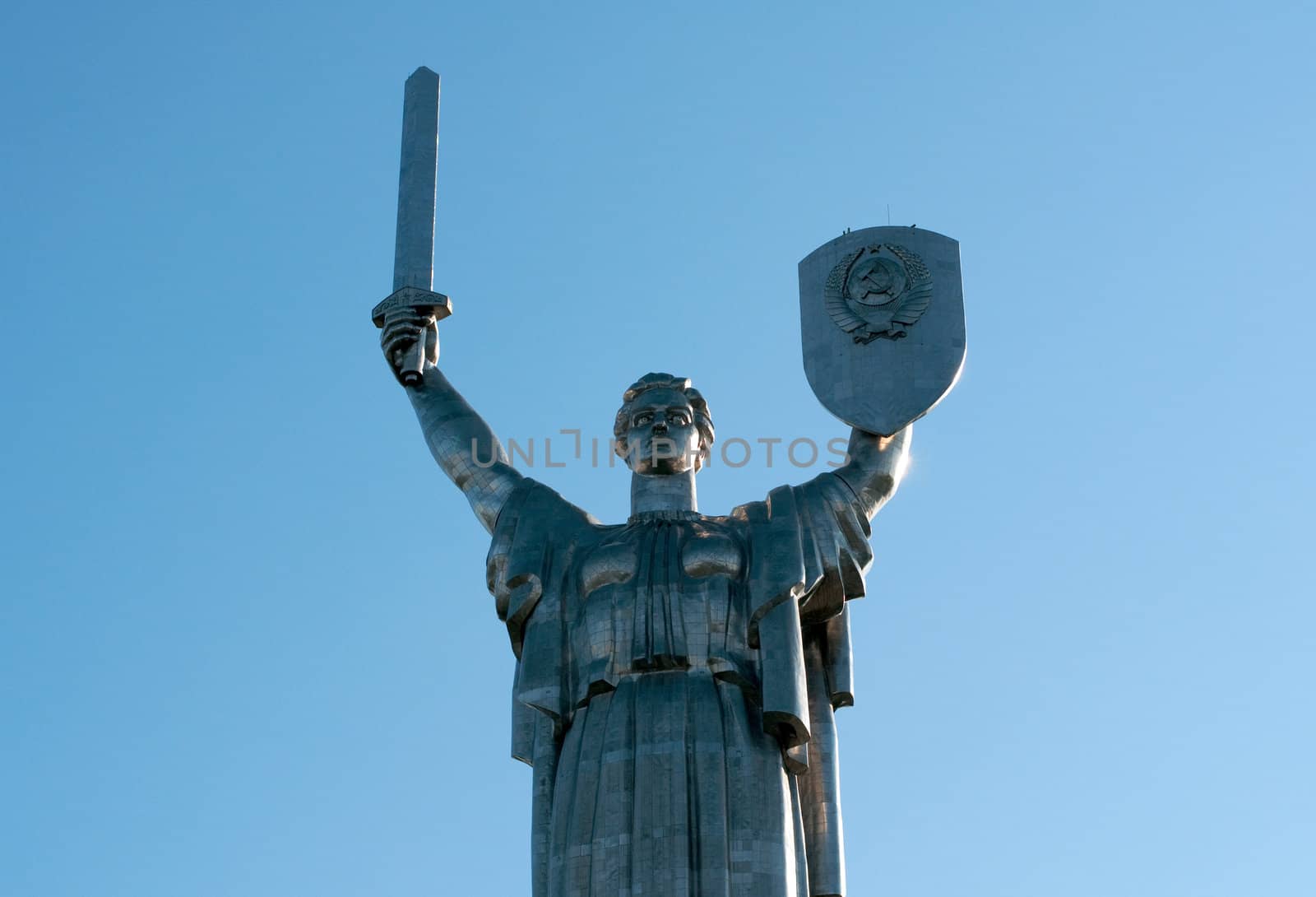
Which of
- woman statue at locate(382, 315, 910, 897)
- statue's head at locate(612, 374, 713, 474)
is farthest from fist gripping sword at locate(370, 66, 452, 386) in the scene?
statue's head at locate(612, 374, 713, 474)

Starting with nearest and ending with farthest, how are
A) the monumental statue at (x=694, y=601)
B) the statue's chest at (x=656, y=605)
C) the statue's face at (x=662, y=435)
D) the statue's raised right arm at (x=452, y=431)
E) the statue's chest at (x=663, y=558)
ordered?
1. the monumental statue at (x=694, y=601)
2. the statue's chest at (x=656, y=605)
3. the statue's chest at (x=663, y=558)
4. the statue's face at (x=662, y=435)
5. the statue's raised right arm at (x=452, y=431)

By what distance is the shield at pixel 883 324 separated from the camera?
1812 cm

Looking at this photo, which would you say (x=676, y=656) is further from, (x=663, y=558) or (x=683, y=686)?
(x=663, y=558)

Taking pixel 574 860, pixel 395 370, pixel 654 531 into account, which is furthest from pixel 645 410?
pixel 574 860

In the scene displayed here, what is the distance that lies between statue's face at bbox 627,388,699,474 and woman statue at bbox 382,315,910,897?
2cm

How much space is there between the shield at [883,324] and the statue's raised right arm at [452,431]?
278cm

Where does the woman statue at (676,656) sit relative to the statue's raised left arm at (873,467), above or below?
below

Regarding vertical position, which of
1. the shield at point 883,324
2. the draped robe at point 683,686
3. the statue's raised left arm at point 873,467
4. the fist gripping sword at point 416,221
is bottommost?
the draped robe at point 683,686

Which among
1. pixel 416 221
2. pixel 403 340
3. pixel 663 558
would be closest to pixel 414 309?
pixel 403 340

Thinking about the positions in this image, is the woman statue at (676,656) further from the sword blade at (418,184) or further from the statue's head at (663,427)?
the sword blade at (418,184)

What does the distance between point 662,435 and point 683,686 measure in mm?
2384

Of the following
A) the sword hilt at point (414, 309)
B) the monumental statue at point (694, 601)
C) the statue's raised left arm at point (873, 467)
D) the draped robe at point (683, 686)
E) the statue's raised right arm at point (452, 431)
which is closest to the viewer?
the draped robe at point (683, 686)

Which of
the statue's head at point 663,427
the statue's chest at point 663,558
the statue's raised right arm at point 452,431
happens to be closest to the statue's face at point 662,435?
the statue's head at point 663,427

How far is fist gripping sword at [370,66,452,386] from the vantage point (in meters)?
19.3
